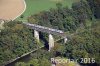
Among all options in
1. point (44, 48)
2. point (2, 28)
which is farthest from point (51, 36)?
point (2, 28)

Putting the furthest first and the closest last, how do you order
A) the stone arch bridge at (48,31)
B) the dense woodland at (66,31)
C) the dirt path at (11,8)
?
1. the dirt path at (11,8)
2. the stone arch bridge at (48,31)
3. the dense woodland at (66,31)

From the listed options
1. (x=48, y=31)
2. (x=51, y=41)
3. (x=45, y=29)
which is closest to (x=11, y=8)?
(x=45, y=29)

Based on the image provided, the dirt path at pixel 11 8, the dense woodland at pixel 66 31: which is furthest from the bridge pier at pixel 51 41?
the dirt path at pixel 11 8

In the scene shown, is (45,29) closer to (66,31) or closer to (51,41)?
(51,41)

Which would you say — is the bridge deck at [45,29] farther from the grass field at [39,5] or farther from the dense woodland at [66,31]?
the grass field at [39,5]

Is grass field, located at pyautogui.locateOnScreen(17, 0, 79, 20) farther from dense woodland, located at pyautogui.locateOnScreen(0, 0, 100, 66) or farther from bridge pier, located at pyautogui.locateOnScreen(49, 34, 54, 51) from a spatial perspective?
bridge pier, located at pyautogui.locateOnScreen(49, 34, 54, 51)

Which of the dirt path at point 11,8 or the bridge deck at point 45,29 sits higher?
the dirt path at point 11,8

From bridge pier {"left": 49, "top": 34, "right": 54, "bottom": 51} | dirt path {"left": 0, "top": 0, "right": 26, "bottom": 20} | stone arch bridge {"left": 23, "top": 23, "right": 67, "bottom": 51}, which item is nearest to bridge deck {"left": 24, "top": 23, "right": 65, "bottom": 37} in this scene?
stone arch bridge {"left": 23, "top": 23, "right": 67, "bottom": 51}

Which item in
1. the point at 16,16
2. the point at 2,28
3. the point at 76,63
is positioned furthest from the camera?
the point at 16,16

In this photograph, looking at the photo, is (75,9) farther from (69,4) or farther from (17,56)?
(17,56)
